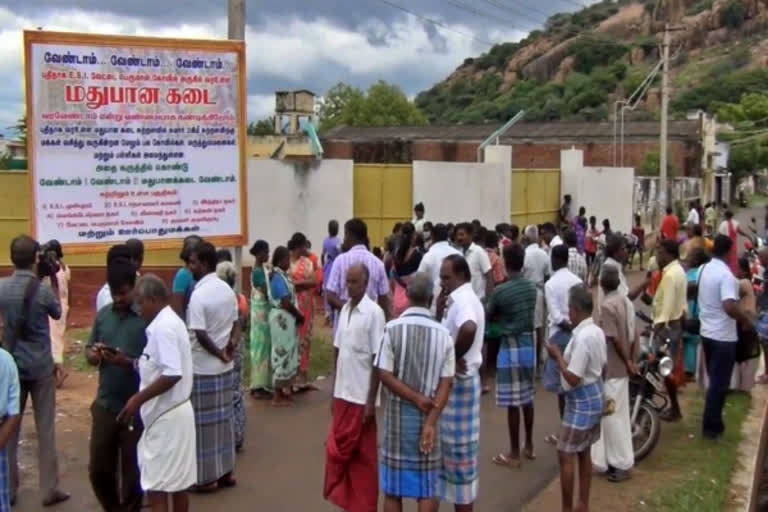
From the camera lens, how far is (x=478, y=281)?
9.64m

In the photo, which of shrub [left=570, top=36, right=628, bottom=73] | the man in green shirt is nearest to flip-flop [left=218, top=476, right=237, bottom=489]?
the man in green shirt

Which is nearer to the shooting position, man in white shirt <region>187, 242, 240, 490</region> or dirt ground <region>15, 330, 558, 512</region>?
man in white shirt <region>187, 242, 240, 490</region>

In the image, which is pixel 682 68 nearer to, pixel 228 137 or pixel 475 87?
pixel 475 87

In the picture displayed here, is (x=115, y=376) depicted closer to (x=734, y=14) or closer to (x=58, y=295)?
(x=58, y=295)

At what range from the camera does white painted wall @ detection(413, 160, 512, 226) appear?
18266 mm

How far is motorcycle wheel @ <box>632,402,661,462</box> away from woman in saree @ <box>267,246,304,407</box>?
3.30 meters

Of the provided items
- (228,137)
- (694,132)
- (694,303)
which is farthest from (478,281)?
(694,132)

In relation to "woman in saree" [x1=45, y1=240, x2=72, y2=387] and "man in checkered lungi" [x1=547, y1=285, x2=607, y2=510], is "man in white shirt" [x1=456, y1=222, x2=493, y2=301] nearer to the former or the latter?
"man in checkered lungi" [x1=547, y1=285, x2=607, y2=510]

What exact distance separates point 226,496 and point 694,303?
552 centimetres

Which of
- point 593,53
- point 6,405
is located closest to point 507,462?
point 6,405

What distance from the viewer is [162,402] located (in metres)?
Answer: 4.95

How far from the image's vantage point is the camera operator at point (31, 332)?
5.77 metres

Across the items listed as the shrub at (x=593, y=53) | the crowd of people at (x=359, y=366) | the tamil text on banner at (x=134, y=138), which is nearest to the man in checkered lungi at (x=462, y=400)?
the crowd of people at (x=359, y=366)

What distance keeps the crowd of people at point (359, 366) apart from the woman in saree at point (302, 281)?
27 centimetres
